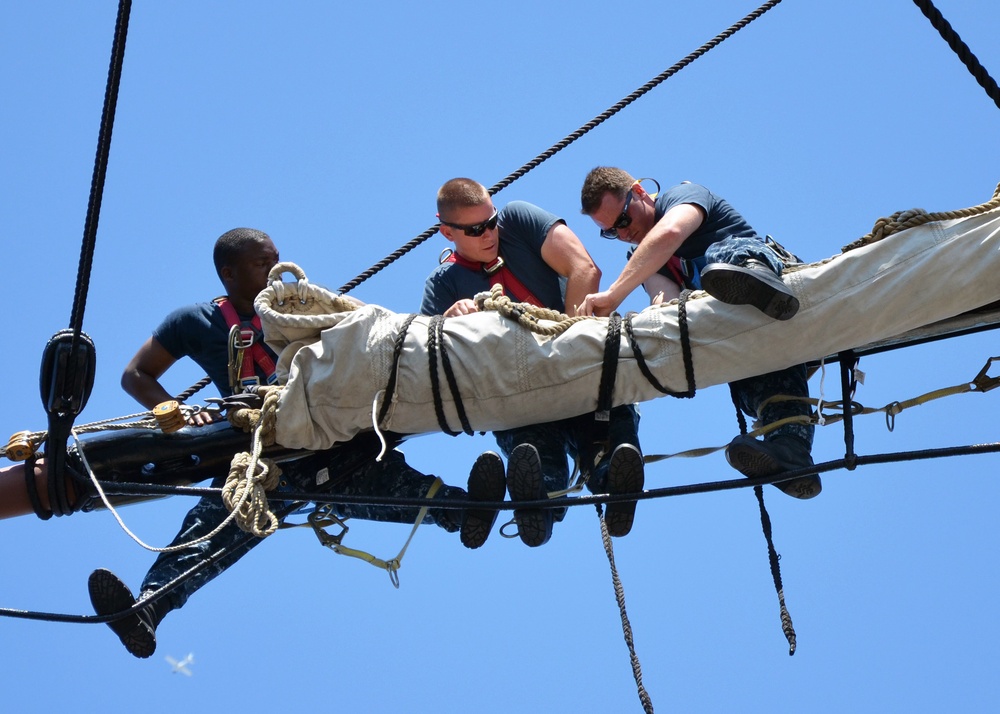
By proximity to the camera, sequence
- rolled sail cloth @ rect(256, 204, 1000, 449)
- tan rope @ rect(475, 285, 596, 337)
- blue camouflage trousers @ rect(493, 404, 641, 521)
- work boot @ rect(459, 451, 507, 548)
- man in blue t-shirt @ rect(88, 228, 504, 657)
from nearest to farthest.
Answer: rolled sail cloth @ rect(256, 204, 1000, 449) → work boot @ rect(459, 451, 507, 548) → tan rope @ rect(475, 285, 596, 337) → man in blue t-shirt @ rect(88, 228, 504, 657) → blue camouflage trousers @ rect(493, 404, 641, 521)

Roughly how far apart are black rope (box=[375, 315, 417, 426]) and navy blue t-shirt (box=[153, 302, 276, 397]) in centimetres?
132

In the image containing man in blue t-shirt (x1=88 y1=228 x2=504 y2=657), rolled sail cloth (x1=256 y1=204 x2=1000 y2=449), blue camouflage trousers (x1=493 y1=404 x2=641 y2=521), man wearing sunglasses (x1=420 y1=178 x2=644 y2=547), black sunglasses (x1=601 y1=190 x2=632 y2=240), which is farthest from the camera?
black sunglasses (x1=601 y1=190 x2=632 y2=240)

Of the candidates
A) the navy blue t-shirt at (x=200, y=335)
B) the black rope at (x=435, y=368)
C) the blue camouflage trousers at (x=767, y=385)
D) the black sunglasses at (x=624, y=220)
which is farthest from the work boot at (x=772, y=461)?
Answer: the navy blue t-shirt at (x=200, y=335)

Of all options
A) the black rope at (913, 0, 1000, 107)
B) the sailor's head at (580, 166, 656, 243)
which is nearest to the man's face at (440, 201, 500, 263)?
the sailor's head at (580, 166, 656, 243)

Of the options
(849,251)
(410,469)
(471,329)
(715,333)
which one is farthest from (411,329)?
(849,251)

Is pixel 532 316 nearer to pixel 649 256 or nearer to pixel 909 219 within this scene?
pixel 649 256

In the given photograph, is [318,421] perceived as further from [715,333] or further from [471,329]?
[715,333]

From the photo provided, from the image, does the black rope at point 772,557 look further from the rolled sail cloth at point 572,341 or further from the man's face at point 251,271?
the man's face at point 251,271

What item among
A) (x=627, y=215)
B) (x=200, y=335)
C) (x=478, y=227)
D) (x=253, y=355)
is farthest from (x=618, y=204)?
(x=200, y=335)

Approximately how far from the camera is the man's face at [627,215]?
8070 millimetres

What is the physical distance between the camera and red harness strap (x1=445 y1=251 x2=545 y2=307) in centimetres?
796

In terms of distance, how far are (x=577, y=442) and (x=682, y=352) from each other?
34.9 inches

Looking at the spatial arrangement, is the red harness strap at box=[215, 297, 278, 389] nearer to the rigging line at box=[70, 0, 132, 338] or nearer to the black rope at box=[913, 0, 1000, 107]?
the rigging line at box=[70, 0, 132, 338]

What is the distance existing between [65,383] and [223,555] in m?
1.17
